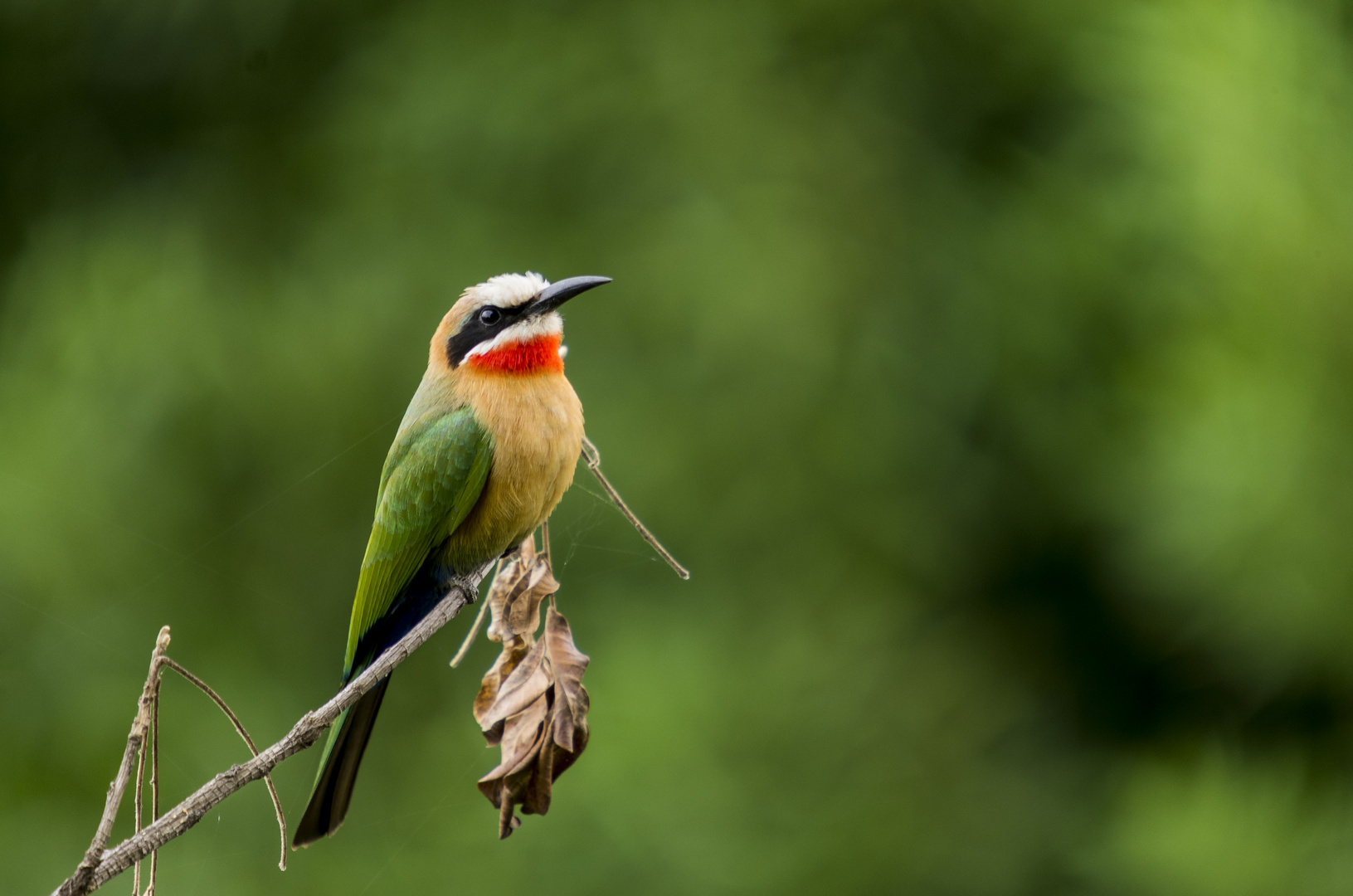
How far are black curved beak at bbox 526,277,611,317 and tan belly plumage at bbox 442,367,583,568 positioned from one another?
14 centimetres

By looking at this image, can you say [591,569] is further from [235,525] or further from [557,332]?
[557,332]

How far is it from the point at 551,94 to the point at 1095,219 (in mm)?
2417

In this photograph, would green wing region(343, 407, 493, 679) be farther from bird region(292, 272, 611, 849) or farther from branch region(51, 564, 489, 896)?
branch region(51, 564, 489, 896)

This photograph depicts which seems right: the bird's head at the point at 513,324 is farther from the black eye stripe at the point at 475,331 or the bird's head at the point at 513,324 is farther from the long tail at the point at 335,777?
the long tail at the point at 335,777

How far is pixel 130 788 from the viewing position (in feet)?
15.8

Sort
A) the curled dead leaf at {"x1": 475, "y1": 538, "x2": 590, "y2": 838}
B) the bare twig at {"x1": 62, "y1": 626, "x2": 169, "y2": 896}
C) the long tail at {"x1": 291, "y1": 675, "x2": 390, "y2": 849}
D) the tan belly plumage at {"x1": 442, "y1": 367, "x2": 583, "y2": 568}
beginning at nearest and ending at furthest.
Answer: the bare twig at {"x1": 62, "y1": 626, "x2": 169, "y2": 896}
the curled dead leaf at {"x1": 475, "y1": 538, "x2": 590, "y2": 838}
the long tail at {"x1": 291, "y1": 675, "x2": 390, "y2": 849}
the tan belly plumage at {"x1": 442, "y1": 367, "x2": 583, "y2": 568}

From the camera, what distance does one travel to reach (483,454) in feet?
7.82

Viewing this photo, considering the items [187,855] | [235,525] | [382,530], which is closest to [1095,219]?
[382,530]

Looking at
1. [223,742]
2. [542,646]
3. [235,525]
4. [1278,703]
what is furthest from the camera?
[235,525]

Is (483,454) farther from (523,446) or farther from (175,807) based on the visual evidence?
(175,807)

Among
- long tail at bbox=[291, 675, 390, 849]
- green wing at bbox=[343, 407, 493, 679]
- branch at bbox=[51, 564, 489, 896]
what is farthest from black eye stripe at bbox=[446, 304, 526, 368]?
branch at bbox=[51, 564, 489, 896]

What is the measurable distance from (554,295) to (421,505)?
52 centimetres

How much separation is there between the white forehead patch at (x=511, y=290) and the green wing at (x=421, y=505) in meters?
0.24

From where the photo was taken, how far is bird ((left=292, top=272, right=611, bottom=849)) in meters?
2.36
